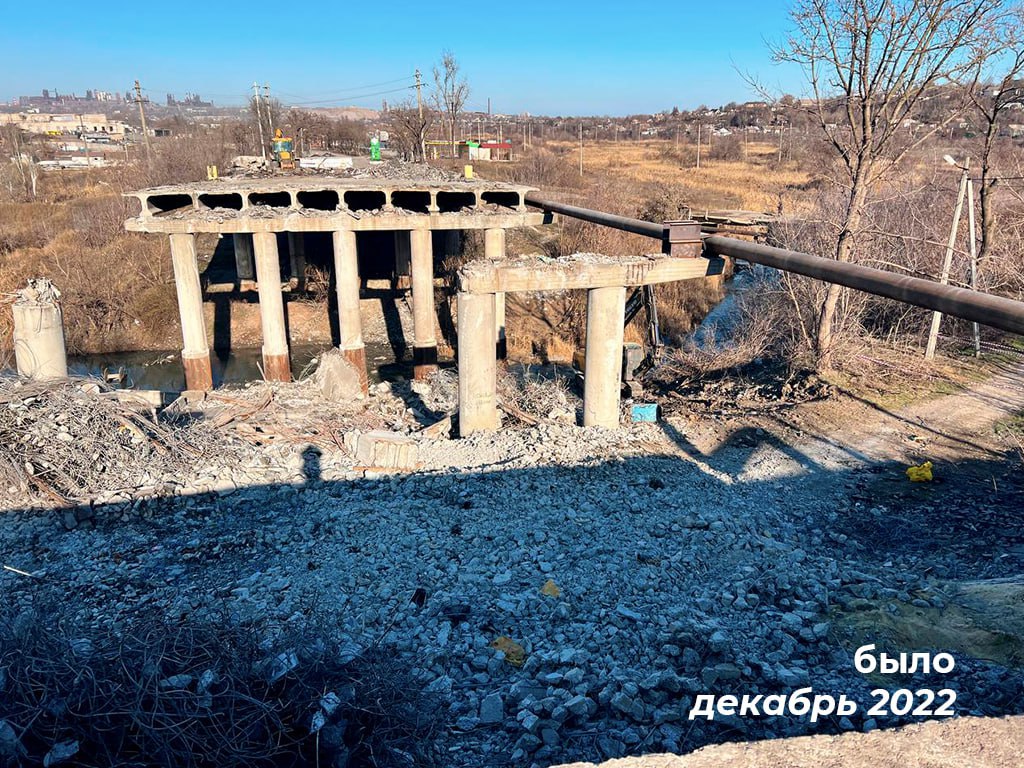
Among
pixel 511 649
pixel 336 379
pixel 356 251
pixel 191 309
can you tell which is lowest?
pixel 336 379

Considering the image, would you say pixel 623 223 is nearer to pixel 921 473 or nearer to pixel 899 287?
pixel 921 473

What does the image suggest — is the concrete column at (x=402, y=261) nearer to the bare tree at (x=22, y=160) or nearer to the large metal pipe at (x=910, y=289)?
the large metal pipe at (x=910, y=289)

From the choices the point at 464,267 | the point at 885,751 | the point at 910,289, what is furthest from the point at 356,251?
the point at 885,751

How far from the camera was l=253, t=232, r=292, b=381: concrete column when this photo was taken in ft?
56.3

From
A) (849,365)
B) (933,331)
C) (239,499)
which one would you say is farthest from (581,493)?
(933,331)

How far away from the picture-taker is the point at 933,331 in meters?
12.9

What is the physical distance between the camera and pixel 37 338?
41.2ft

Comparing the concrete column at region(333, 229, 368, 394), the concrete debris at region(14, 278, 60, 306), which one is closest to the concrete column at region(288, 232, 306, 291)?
the concrete column at region(333, 229, 368, 394)

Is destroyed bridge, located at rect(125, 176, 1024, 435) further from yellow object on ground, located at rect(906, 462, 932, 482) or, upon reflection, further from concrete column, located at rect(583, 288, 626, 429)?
yellow object on ground, located at rect(906, 462, 932, 482)

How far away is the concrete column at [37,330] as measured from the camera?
40.6 ft

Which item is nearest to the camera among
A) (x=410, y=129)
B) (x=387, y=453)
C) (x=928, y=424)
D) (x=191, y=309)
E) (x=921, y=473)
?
(x=921, y=473)

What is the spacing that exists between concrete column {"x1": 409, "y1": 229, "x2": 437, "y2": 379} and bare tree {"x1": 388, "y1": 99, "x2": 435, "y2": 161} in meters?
20.8

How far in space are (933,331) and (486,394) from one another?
27.9 ft

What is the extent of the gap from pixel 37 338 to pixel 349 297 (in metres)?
6.75
